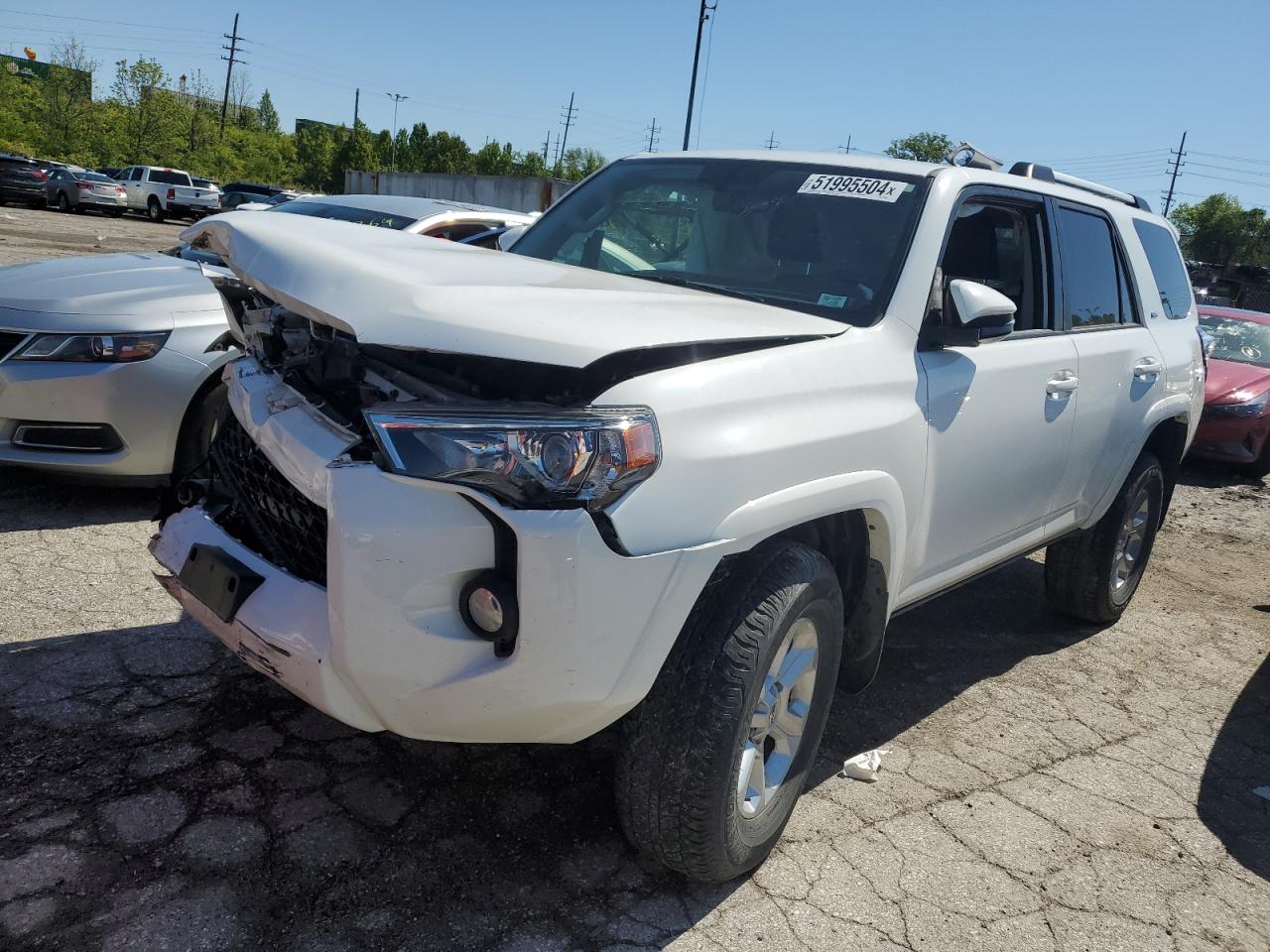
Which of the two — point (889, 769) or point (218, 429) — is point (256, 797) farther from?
point (889, 769)

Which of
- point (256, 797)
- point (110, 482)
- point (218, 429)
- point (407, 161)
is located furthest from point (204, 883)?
point (407, 161)

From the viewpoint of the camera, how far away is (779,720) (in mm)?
2688

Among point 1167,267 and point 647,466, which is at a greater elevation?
point 1167,267

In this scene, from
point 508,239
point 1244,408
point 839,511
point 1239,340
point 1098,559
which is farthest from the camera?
point 1239,340

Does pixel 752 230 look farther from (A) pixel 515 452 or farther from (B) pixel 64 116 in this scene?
(B) pixel 64 116

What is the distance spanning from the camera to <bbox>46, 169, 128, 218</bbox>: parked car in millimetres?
32781

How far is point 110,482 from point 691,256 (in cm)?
281

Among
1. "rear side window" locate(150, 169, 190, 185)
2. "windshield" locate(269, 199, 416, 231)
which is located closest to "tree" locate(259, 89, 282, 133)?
"rear side window" locate(150, 169, 190, 185)

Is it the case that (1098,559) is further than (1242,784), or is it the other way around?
(1098,559)

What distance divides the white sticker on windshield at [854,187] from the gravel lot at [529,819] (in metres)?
1.79

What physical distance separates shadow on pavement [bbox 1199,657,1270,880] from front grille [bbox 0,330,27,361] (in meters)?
4.86

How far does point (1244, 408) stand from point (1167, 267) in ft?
16.2

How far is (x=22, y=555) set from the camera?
13.6 feet

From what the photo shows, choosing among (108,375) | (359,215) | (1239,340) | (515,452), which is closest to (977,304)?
(515,452)
